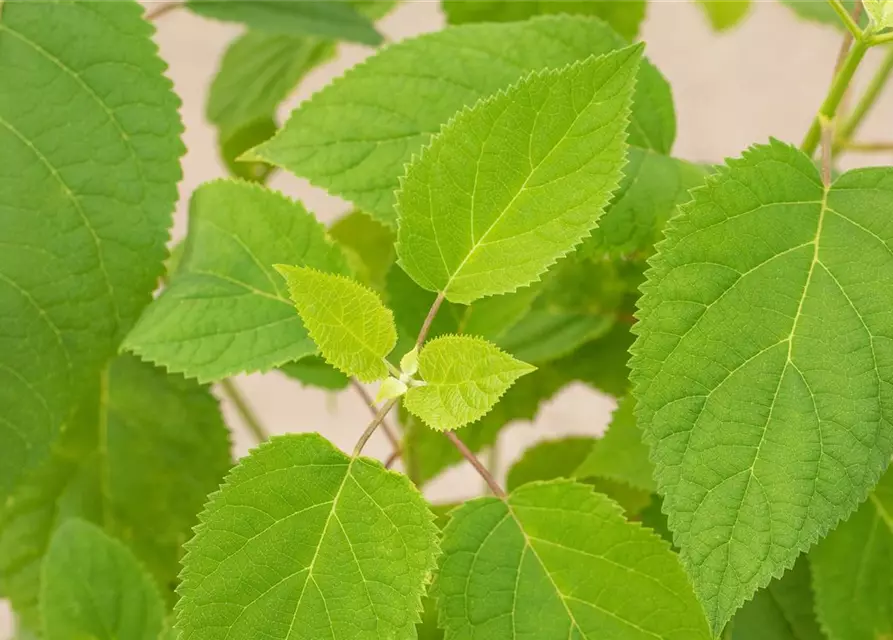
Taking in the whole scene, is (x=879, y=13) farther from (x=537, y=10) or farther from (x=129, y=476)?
(x=129, y=476)

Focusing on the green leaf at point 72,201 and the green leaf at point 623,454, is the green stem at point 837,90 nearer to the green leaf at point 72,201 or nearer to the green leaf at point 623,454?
the green leaf at point 623,454

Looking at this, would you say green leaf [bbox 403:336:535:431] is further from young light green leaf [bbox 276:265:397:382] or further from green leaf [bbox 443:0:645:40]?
green leaf [bbox 443:0:645:40]

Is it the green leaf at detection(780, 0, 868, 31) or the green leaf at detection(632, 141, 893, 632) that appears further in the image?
the green leaf at detection(780, 0, 868, 31)

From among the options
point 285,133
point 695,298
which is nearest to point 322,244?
point 285,133

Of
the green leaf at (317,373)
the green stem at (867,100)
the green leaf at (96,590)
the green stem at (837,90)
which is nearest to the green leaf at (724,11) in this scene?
the green stem at (867,100)

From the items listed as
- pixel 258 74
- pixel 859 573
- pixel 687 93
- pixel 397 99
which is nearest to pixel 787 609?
pixel 859 573

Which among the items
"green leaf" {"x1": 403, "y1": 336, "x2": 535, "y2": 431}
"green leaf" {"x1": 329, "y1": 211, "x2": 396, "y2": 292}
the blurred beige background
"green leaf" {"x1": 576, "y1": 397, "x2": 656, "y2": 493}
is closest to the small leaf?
"green leaf" {"x1": 403, "y1": 336, "x2": 535, "y2": 431}
